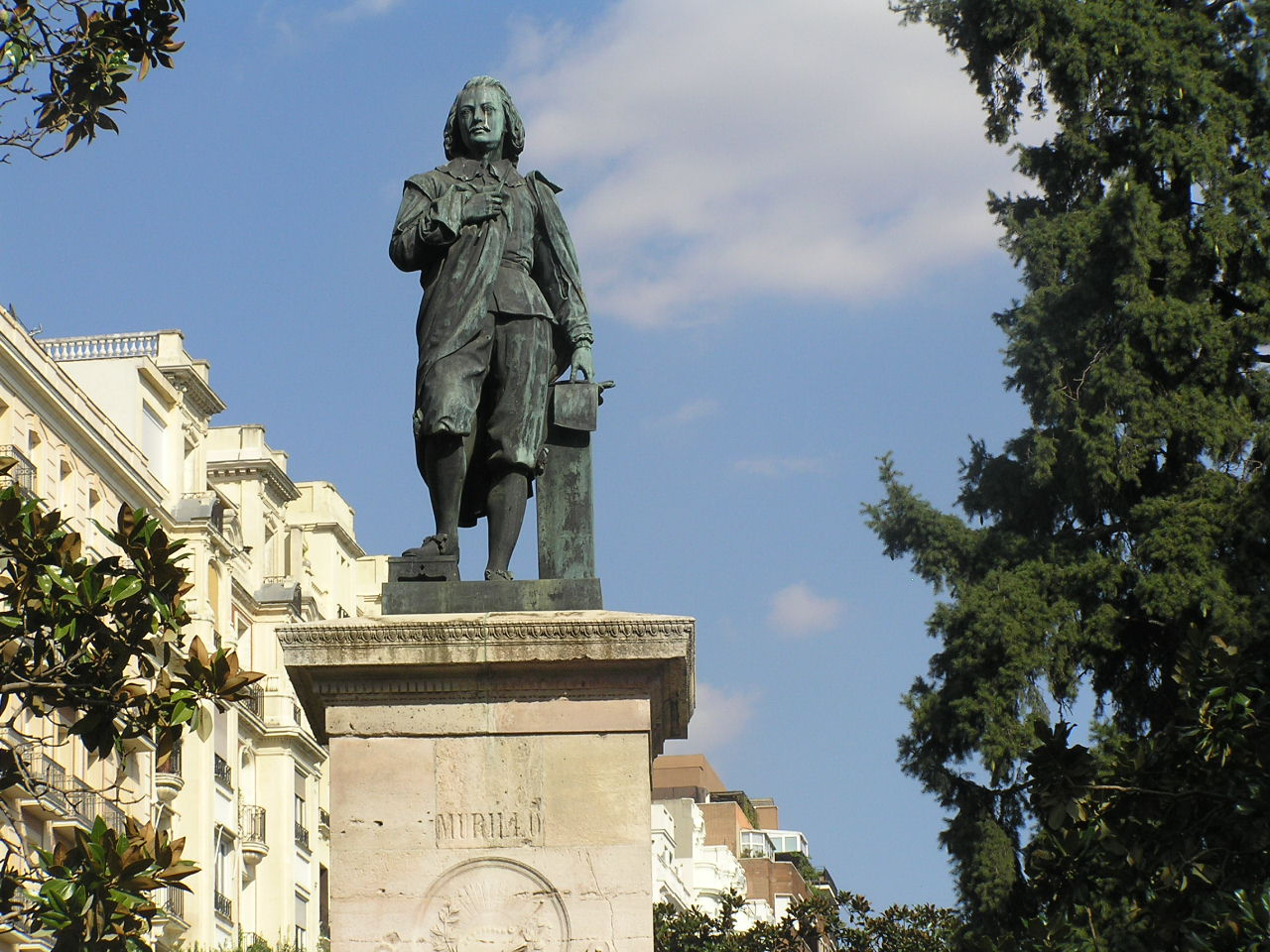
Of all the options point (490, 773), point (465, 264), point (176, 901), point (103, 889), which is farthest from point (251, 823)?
point (490, 773)

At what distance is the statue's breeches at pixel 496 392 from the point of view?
8930 millimetres

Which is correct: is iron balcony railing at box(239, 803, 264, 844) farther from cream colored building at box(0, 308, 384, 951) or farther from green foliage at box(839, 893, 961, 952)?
green foliage at box(839, 893, 961, 952)

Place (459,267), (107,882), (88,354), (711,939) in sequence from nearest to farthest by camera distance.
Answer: (459,267)
(107,882)
(711,939)
(88,354)

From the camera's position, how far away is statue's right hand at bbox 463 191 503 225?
9.21 meters

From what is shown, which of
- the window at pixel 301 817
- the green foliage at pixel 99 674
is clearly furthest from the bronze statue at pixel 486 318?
the window at pixel 301 817

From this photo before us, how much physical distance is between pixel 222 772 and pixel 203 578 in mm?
4978

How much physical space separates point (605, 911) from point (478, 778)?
2.26ft

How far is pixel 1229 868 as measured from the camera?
45.8 ft

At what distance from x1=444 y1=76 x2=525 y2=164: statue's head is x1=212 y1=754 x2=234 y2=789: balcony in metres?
47.6

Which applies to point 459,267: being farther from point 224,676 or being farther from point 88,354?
point 88,354

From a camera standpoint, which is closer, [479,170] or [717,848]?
[479,170]

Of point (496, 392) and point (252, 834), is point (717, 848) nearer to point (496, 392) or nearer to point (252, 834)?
point (252, 834)

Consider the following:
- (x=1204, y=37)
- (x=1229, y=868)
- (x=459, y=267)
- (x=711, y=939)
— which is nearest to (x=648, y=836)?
(x=459, y=267)

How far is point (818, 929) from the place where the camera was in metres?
37.0
